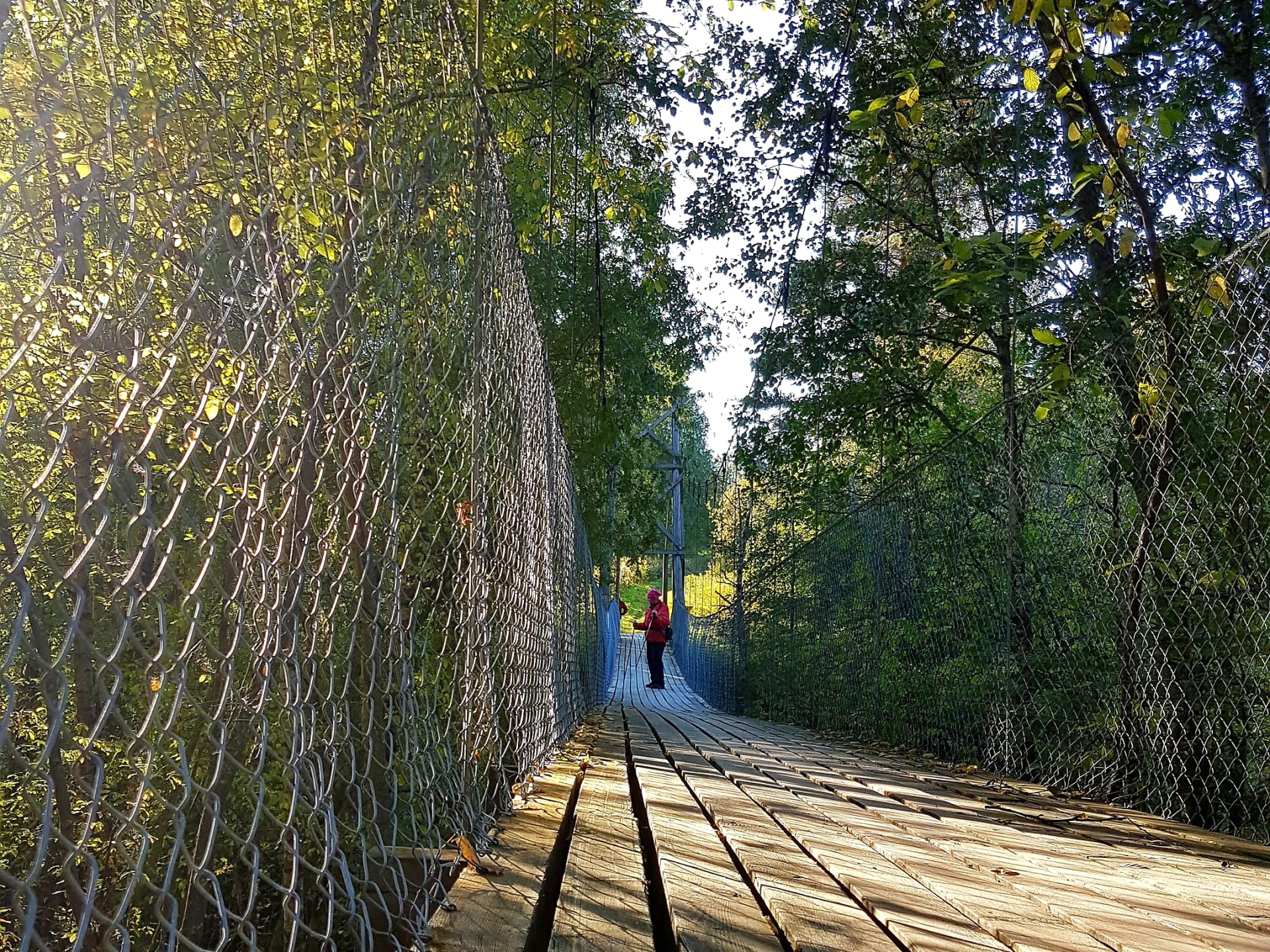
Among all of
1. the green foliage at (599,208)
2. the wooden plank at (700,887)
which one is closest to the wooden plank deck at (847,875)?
the wooden plank at (700,887)

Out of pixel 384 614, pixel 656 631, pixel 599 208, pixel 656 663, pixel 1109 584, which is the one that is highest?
pixel 599 208

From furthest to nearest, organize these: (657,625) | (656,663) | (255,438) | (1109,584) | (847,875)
Answer: (656,663), (657,625), (1109,584), (847,875), (255,438)

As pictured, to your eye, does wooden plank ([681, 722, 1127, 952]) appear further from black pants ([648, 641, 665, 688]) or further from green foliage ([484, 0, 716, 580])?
black pants ([648, 641, 665, 688])

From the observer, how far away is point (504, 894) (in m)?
1.45

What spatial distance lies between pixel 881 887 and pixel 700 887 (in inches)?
12.4

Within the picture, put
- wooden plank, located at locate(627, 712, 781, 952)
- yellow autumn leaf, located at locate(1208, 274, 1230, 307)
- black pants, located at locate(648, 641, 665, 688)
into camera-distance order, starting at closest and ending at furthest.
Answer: wooden plank, located at locate(627, 712, 781, 952) < yellow autumn leaf, located at locate(1208, 274, 1230, 307) < black pants, located at locate(648, 641, 665, 688)

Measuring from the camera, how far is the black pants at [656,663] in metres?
15.8

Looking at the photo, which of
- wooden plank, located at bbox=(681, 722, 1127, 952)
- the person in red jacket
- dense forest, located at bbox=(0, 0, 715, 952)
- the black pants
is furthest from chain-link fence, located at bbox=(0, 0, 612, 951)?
the black pants

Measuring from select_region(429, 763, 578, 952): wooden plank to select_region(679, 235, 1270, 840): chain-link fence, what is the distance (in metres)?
1.98

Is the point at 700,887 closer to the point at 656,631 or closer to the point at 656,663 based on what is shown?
the point at 656,631

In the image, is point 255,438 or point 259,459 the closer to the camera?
point 255,438

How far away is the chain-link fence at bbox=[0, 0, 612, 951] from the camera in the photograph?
2.68 ft

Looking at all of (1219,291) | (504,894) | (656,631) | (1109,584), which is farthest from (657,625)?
(504,894)

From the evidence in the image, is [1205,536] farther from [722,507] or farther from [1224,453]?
[722,507]
